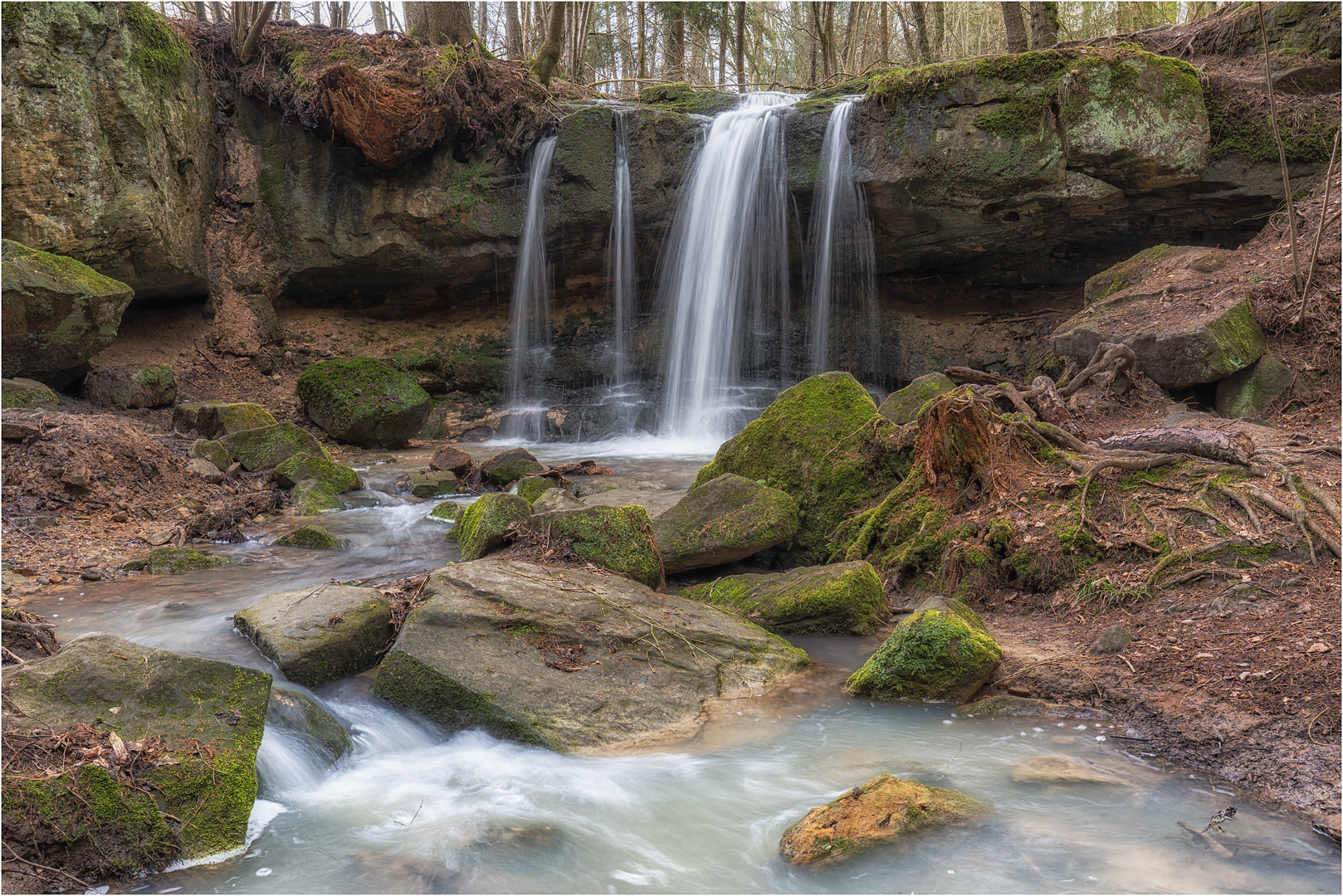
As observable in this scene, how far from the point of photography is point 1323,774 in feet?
9.43

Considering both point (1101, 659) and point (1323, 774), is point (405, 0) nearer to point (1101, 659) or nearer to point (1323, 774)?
point (1101, 659)

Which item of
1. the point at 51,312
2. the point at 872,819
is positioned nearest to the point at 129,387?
the point at 51,312

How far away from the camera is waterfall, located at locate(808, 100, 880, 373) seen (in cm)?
1209

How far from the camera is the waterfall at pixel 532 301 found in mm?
13500

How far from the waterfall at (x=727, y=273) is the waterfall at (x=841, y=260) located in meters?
0.58

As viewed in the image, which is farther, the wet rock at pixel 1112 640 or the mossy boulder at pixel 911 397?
the mossy boulder at pixel 911 397

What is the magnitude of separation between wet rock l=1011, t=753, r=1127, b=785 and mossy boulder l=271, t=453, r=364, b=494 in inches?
281

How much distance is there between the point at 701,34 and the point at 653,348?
10.7 meters

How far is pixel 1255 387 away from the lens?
7195 mm

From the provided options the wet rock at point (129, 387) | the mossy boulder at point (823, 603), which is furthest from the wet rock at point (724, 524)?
the wet rock at point (129, 387)

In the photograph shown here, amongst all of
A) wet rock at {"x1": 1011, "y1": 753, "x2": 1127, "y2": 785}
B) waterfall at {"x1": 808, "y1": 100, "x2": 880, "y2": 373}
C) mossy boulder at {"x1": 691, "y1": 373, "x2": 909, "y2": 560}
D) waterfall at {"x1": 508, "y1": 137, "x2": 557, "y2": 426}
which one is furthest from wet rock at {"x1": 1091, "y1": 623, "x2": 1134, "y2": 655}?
waterfall at {"x1": 508, "y1": 137, "x2": 557, "y2": 426}

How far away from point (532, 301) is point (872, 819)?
12.7 meters

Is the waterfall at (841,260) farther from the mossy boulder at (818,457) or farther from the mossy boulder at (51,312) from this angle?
the mossy boulder at (51,312)

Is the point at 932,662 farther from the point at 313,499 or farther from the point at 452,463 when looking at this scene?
the point at 452,463
